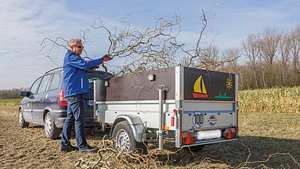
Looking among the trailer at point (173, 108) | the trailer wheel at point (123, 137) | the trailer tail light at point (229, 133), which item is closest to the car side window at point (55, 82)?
the trailer at point (173, 108)

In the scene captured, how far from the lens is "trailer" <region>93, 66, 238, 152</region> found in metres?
5.46

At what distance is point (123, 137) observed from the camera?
243 inches

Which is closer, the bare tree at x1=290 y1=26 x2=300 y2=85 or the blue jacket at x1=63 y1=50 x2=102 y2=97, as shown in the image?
the blue jacket at x1=63 y1=50 x2=102 y2=97

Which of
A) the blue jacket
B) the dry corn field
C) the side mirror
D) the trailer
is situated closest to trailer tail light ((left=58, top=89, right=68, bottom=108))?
the dry corn field

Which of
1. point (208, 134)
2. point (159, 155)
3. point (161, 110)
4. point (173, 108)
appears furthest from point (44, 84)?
point (208, 134)

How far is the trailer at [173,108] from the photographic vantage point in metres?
5.46

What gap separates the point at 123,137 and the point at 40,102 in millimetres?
4096

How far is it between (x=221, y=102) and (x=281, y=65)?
39.2m

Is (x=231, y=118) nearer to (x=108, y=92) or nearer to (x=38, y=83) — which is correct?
(x=108, y=92)

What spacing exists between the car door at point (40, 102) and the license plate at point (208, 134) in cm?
486

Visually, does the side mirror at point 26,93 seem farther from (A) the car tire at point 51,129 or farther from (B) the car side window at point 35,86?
(A) the car tire at point 51,129

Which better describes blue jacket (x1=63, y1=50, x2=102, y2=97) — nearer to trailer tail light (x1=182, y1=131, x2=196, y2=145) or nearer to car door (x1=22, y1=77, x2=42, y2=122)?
trailer tail light (x1=182, y1=131, x2=196, y2=145)

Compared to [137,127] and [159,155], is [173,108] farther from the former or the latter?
[159,155]

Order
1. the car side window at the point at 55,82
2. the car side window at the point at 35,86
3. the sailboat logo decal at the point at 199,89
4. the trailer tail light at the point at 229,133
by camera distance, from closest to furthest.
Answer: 1. the sailboat logo decal at the point at 199,89
2. the trailer tail light at the point at 229,133
3. the car side window at the point at 55,82
4. the car side window at the point at 35,86
